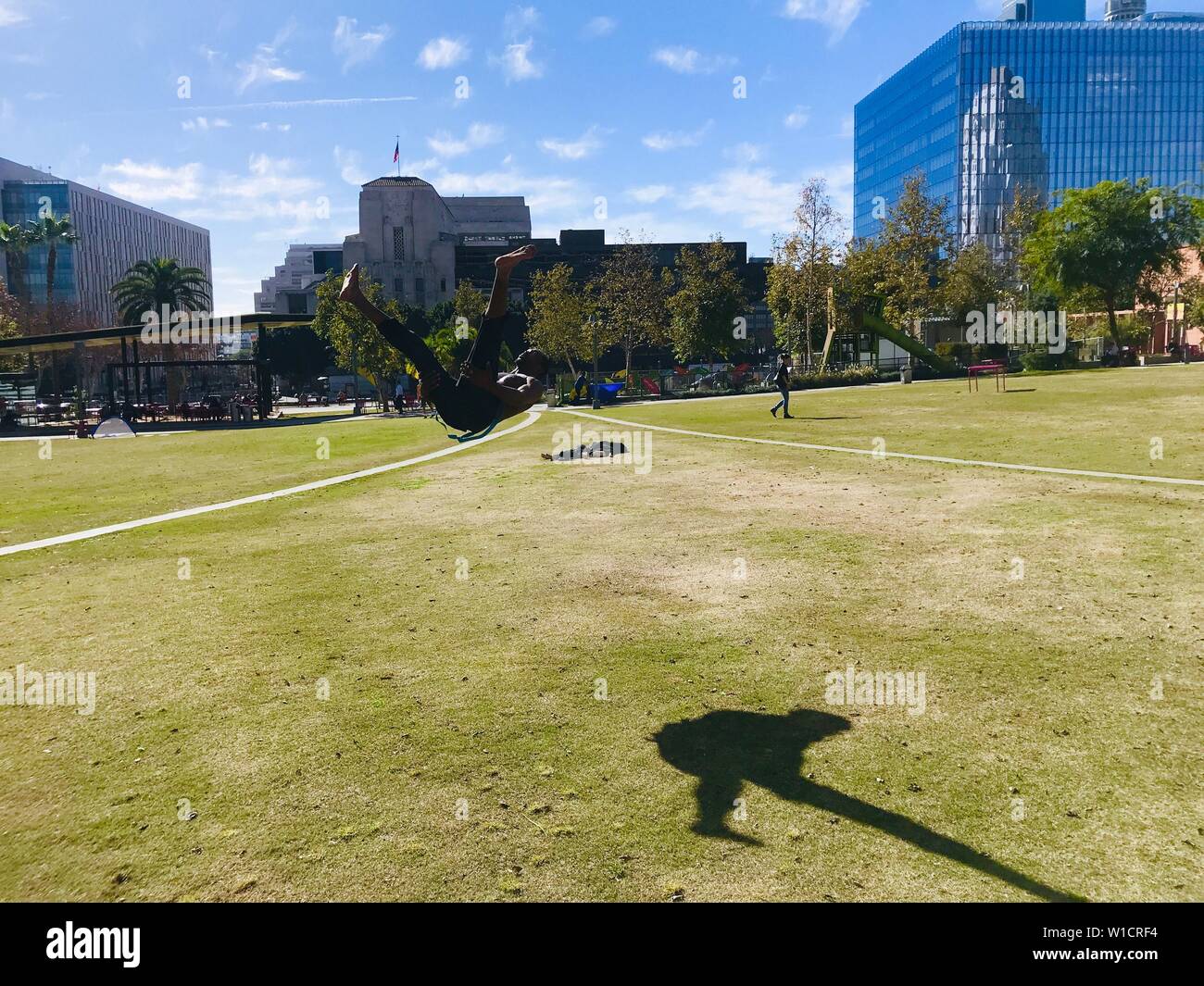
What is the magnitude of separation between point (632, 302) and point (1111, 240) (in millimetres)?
39882

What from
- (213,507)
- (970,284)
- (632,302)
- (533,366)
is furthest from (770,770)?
(970,284)

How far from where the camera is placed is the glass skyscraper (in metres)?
157

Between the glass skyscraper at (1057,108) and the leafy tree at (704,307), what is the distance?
99.9 metres

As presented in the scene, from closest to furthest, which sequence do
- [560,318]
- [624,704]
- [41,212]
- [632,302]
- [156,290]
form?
[624,704], [560,318], [632,302], [156,290], [41,212]

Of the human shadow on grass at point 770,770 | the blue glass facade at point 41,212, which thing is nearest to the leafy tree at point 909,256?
the human shadow on grass at point 770,770

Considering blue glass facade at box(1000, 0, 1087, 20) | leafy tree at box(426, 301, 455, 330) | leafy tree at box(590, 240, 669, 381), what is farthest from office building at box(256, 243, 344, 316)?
blue glass facade at box(1000, 0, 1087, 20)

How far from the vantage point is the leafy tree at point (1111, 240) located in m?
63.8

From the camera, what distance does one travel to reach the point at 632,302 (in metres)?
75.4

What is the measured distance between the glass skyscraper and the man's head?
17154 centimetres

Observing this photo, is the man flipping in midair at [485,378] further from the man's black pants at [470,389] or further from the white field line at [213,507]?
the white field line at [213,507]

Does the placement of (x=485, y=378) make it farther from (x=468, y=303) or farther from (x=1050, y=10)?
(x=1050, y=10)

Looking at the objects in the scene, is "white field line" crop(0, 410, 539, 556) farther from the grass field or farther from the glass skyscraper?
the glass skyscraper
